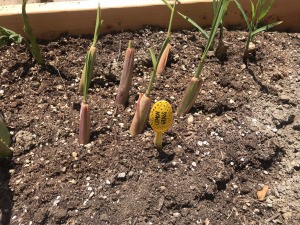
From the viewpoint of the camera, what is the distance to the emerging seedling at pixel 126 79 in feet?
3.58

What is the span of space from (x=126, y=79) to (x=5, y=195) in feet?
1.44

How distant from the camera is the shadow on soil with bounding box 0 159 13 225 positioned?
975mm

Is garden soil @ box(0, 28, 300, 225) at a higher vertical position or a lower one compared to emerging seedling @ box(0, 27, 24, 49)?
lower

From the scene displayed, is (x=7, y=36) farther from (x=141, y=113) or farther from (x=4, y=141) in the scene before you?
(x=141, y=113)

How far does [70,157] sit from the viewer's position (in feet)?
3.45

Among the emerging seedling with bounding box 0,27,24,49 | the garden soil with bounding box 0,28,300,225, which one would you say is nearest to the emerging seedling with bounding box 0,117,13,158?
the garden soil with bounding box 0,28,300,225

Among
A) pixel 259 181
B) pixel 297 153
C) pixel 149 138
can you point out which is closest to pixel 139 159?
pixel 149 138

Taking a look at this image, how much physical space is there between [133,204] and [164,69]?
47cm

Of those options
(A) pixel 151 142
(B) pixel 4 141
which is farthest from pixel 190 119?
(B) pixel 4 141

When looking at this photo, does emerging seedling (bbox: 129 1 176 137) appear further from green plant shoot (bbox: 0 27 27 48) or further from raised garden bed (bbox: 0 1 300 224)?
green plant shoot (bbox: 0 27 27 48)

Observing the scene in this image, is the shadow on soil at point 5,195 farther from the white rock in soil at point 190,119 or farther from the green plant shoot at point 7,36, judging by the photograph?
the white rock in soil at point 190,119

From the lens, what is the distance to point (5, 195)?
1004mm

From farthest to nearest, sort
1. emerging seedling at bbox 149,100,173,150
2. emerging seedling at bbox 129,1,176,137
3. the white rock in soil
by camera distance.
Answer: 1. the white rock in soil
2. emerging seedling at bbox 129,1,176,137
3. emerging seedling at bbox 149,100,173,150

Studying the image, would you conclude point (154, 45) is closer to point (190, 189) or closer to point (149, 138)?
point (149, 138)
